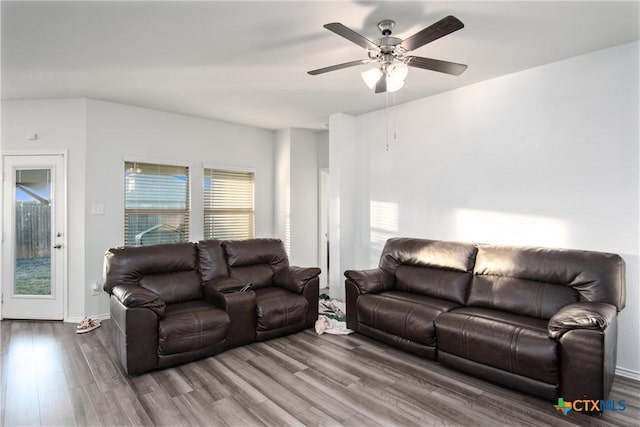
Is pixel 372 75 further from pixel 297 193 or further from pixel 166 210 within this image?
pixel 166 210

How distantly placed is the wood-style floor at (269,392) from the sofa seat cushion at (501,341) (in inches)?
8.5

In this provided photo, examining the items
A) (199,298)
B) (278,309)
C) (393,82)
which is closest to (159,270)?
(199,298)

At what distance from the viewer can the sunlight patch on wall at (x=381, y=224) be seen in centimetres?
462

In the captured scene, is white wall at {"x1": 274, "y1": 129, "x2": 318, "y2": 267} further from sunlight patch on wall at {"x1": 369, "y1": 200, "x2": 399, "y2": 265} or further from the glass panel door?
the glass panel door

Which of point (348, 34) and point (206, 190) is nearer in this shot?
point (348, 34)

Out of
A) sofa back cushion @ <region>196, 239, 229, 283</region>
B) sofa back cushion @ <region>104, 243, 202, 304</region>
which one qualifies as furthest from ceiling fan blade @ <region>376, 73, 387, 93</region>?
sofa back cushion @ <region>104, 243, 202, 304</region>

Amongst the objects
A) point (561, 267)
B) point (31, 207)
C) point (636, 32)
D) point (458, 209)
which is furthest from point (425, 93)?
point (31, 207)

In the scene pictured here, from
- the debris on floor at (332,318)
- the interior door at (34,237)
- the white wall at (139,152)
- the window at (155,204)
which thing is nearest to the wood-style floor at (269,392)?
the debris on floor at (332,318)

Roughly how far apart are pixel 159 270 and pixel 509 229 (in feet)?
11.7

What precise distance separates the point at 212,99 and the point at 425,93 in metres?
2.53

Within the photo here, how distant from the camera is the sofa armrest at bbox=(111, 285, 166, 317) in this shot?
2871 millimetres

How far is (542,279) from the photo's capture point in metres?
2.99

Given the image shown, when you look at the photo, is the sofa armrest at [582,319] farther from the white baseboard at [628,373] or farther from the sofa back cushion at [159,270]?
the sofa back cushion at [159,270]

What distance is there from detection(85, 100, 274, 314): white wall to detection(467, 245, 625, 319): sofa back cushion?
147 inches
